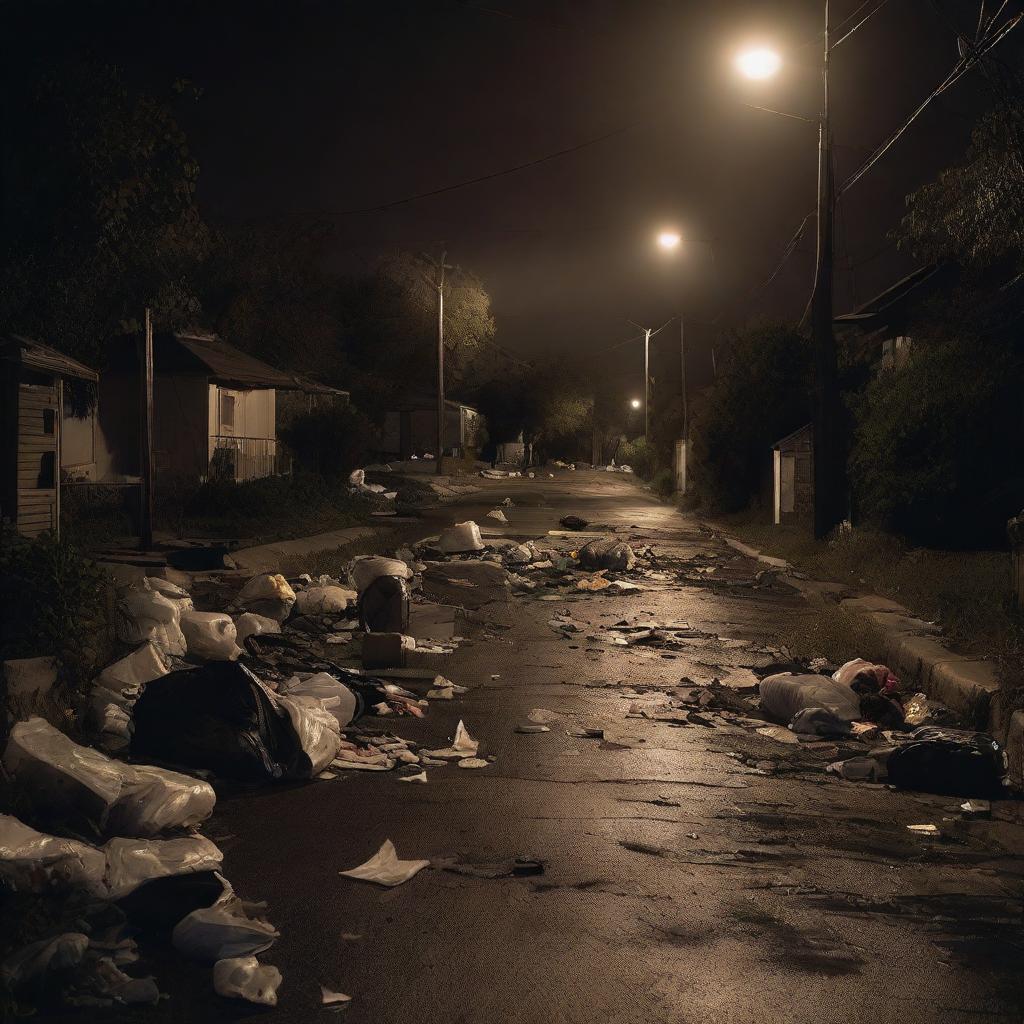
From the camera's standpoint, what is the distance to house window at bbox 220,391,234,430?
29641 mm

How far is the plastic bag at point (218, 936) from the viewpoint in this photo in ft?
12.3

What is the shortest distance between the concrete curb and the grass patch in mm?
164

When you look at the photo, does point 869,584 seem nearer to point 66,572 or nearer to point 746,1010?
point 66,572

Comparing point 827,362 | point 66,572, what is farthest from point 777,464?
point 66,572

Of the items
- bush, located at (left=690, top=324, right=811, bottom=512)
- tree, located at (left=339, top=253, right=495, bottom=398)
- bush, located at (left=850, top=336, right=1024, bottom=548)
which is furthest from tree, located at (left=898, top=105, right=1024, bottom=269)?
tree, located at (left=339, top=253, right=495, bottom=398)

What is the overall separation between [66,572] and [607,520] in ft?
73.3

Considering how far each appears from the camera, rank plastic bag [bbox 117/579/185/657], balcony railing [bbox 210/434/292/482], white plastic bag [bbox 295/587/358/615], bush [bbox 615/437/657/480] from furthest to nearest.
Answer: bush [bbox 615/437/657/480] < balcony railing [bbox 210/434/292/482] < white plastic bag [bbox 295/587/358/615] < plastic bag [bbox 117/579/185/657]

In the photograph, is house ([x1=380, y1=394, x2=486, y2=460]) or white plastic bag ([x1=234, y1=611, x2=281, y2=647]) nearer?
white plastic bag ([x1=234, y1=611, x2=281, y2=647])

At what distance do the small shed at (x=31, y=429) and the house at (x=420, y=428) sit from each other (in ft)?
181

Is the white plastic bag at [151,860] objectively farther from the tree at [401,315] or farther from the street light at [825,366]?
the tree at [401,315]

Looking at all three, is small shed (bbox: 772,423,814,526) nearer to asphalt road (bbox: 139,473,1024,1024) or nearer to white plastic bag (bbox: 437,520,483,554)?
white plastic bag (bbox: 437,520,483,554)

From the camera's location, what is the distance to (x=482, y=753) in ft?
22.2

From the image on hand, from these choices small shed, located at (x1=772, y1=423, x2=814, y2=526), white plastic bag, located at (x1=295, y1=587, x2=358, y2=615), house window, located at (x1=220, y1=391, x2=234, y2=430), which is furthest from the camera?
house window, located at (x1=220, y1=391, x2=234, y2=430)

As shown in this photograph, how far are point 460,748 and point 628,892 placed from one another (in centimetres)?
255
